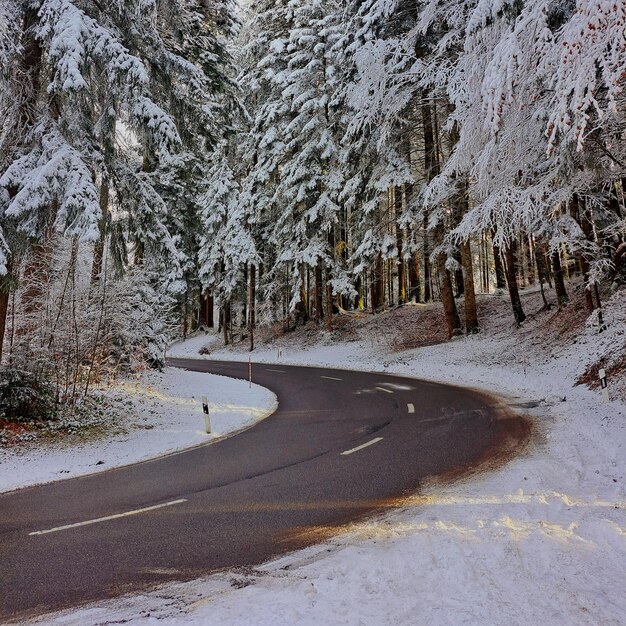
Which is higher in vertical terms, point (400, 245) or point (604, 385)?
point (400, 245)

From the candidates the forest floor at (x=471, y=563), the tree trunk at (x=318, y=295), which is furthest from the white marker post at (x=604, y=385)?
the tree trunk at (x=318, y=295)

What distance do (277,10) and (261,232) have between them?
14.0 meters

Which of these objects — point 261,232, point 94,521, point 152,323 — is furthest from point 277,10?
point 94,521

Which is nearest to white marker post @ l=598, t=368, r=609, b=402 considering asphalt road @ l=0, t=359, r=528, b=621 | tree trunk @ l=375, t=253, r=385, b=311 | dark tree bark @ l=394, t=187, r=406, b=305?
asphalt road @ l=0, t=359, r=528, b=621

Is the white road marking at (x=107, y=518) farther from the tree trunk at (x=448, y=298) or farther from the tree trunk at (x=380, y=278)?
the tree trunk at (x=380, y=278)

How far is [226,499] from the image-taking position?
6160 millimetres

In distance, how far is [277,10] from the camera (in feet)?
96.1

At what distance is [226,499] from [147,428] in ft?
19.5

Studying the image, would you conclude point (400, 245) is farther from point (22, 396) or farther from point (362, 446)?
point (22, 396)

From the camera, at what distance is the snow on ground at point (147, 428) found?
27.6 feet

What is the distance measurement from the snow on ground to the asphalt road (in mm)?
791

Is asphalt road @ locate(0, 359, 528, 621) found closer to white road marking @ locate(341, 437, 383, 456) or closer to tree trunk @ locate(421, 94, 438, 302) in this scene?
white road marking @ locate(341, 437, 383, 456)

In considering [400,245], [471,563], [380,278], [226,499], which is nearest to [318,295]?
[380,278]

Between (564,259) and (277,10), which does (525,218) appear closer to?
(564,259)
